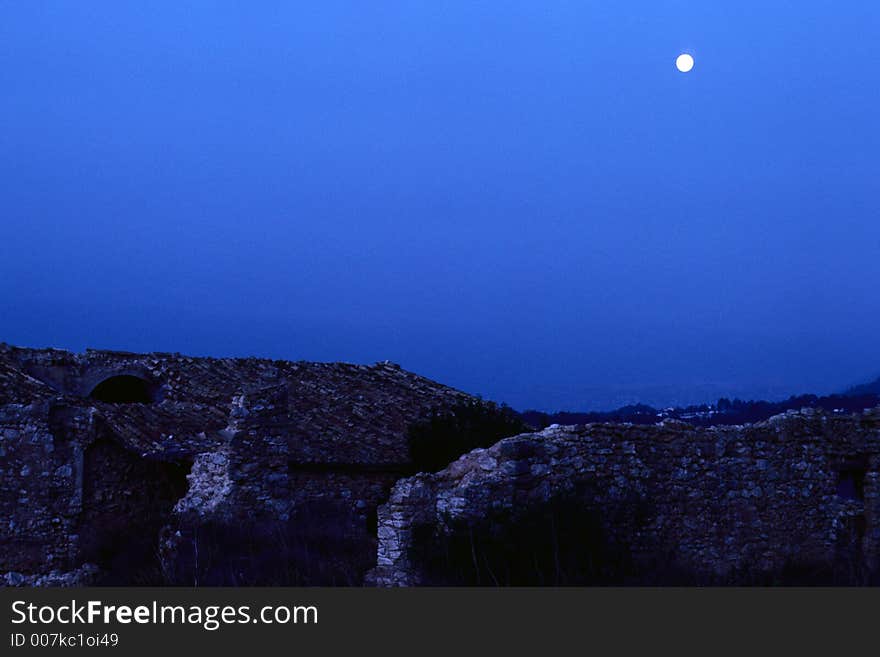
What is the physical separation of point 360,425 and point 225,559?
9.35 m

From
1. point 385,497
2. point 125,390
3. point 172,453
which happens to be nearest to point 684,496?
point 385,497

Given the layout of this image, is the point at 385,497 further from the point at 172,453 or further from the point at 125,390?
the point at 125,390

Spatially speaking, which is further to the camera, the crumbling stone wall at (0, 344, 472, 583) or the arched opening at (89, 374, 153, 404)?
the arched opening at (89, 374, 153, 404)

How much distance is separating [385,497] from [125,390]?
7313 mm

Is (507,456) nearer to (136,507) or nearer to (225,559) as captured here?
(225,559)

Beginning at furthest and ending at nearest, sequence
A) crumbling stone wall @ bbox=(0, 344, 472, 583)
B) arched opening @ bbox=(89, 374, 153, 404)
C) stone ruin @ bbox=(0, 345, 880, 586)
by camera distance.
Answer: arched opening @ bbox=(89, 374, 153, 404) → crumbling stone wall @ bbox=(0, 344, 472, 583) → stone ruin @ bbox=(0, 345, 880, 586)

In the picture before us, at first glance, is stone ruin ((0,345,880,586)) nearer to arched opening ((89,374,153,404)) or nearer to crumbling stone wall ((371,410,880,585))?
crumbling stone wall ((371,410,880,585))

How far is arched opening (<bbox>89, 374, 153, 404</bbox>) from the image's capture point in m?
23.9

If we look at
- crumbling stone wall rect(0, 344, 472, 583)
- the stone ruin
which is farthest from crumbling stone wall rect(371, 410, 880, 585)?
crumbling stone wall rect(0, 344, 472, 583)

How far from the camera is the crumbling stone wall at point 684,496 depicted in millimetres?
11234

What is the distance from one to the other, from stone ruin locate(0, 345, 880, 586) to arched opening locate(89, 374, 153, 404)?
2.50ft

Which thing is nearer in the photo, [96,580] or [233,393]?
[96,580]
